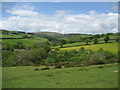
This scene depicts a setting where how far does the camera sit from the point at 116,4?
21.6 metres

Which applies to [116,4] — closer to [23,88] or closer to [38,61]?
[23,88]

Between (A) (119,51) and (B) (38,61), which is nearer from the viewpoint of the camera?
(A) (119,51)

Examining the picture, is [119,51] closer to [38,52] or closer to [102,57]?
[102,57]

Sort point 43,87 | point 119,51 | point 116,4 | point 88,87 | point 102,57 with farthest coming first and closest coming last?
1. point 102,57
2. point 119,51
3. point 116,4
4. point 43,87
5. point 88,87

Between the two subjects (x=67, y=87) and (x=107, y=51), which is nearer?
(x=67, y=87)

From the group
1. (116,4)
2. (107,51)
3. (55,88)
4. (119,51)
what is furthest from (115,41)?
(55,88)

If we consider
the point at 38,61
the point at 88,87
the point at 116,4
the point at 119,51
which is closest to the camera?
the point at 88,87

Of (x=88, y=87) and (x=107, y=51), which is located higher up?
(x=107, y=51)

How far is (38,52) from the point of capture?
146 feet

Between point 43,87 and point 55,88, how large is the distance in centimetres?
121

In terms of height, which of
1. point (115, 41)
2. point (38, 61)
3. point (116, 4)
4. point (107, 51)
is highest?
point (116, 4)

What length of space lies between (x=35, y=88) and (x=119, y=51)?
17.8 metres

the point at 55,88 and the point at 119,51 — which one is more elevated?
the point at 119,51

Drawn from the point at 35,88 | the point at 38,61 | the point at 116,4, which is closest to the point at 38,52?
the point at 38,61
